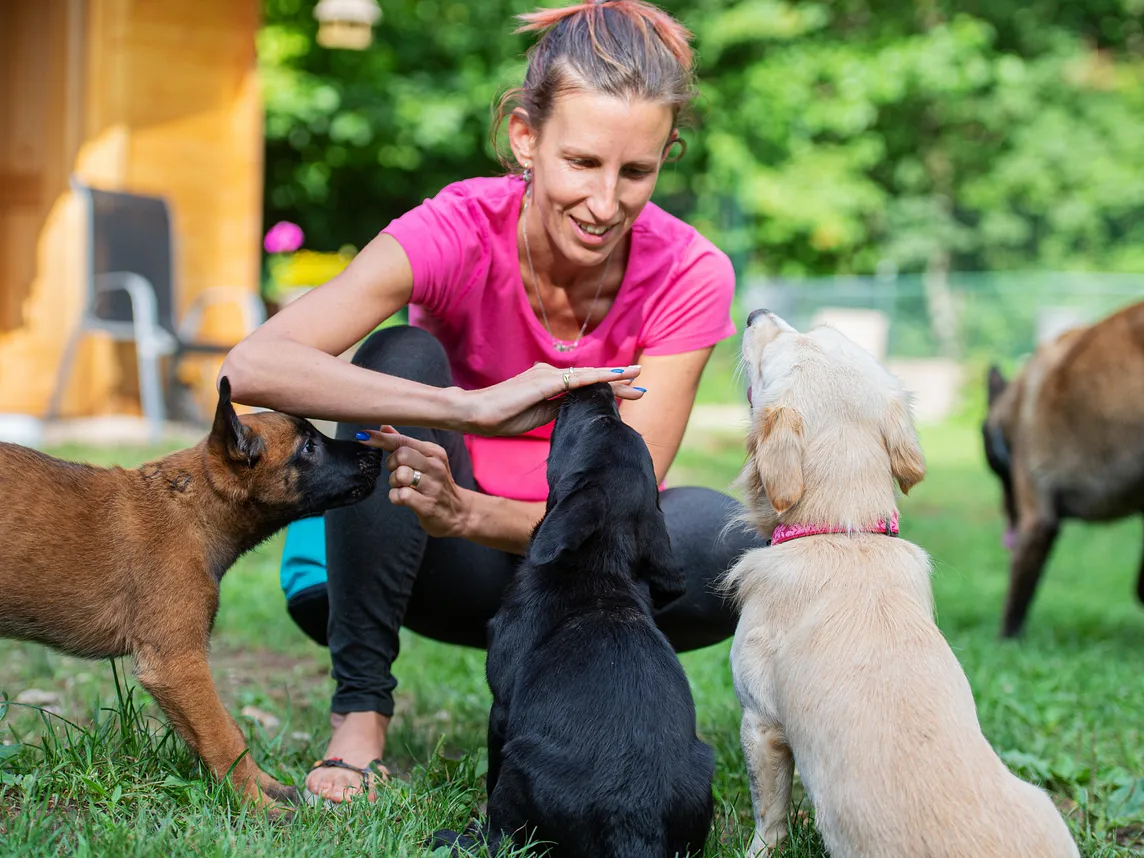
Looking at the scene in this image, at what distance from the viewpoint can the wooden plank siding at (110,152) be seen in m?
9.80

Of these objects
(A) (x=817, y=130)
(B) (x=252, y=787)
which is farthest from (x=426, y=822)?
(A) (x=817, y=130)

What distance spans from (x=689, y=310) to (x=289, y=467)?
3.81ft

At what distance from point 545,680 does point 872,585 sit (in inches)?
28.6

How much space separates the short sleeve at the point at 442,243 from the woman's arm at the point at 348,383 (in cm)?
15

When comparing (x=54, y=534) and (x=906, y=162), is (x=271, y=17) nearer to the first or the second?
(x=906, y=162)

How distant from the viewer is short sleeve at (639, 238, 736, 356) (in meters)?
3.34

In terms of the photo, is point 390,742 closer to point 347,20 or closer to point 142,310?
point 142,310

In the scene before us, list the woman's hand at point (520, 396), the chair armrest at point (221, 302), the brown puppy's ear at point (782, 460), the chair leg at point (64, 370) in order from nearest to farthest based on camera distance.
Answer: the brown puppy's ear at point (782, 460)
the woman's hand at point (520, 396)
the chair leg at point (64, 370)
the chair armrest at point (221, 302)

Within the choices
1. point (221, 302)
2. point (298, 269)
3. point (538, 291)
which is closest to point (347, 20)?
point (298, 269)

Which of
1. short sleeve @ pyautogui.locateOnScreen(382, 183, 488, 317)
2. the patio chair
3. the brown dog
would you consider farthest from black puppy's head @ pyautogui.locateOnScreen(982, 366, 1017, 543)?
the patio chair

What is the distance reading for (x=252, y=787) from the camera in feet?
9.17

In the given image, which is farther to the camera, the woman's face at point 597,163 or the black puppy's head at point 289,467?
the black puppy's head at point 289,467

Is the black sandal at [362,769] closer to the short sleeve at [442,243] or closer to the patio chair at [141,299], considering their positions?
the short sleeve at [442,243]

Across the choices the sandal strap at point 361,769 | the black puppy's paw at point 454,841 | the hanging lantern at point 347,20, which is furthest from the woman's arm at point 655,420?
the hanging lantern at point 347,20
